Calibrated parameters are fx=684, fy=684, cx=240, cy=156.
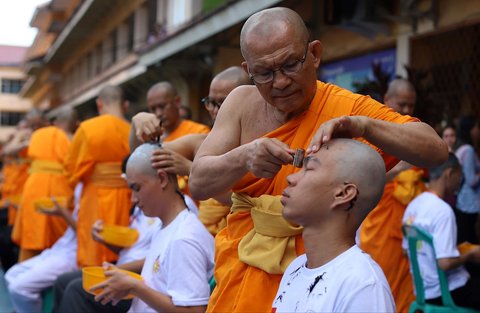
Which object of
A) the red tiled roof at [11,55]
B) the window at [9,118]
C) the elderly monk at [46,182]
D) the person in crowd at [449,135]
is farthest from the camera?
the red tiled roof at [11,55]

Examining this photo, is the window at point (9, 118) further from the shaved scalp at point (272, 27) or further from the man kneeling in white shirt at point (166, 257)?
the shaved scalp at point (272, 27)

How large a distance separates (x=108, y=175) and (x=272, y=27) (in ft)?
12.2

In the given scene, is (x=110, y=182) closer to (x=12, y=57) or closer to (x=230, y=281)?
(x=230, y=281)

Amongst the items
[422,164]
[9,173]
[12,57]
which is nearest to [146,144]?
[422,164]

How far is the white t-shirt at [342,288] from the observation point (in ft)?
5.85

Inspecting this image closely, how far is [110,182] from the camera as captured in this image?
5.62 metres

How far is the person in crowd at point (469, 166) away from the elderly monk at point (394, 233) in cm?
129

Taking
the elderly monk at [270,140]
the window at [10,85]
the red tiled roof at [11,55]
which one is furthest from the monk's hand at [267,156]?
the red tiled roof at [11,55]

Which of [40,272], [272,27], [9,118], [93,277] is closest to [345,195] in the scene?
[272,27]

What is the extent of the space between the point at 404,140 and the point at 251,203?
0.58 meters

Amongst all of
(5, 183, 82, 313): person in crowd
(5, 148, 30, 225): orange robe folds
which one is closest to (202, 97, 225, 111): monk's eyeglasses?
(5, 183, 82, 313): person in crowd

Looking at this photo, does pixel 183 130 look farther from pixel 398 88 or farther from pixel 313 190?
pixel 313 190

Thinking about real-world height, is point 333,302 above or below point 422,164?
below

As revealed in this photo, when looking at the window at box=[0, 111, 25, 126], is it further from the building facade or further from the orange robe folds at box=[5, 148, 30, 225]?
the orange robe folds at box=[5, 148, 30, 225]
